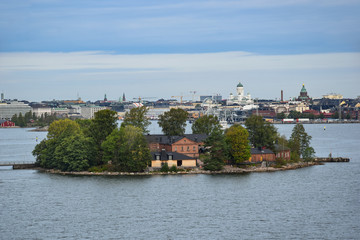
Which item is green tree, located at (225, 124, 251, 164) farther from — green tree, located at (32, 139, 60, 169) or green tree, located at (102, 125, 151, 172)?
green tree, located at (32, 139, 60, 169)

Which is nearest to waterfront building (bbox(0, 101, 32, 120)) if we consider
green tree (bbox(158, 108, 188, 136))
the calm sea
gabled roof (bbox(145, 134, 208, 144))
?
green tree (bbox(158, 108, 188, 136))

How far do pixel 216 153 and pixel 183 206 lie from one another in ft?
40.6

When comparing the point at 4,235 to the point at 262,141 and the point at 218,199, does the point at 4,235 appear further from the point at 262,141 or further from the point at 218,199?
the point at 262,141

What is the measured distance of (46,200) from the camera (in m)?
32.2

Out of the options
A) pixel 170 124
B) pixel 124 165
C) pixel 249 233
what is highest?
pixel 170 124

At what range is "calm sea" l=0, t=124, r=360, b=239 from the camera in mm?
25016

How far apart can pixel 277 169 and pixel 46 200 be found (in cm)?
1737

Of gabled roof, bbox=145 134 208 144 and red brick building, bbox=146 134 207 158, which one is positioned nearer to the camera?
red brick building, bbox=146 134 207 158

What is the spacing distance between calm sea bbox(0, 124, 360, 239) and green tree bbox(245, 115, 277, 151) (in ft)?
18.4

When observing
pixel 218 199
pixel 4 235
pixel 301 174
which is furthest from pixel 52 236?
pixel 301 174

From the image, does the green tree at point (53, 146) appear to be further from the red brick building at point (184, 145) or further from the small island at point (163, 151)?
the red brick building at point (184, 145)

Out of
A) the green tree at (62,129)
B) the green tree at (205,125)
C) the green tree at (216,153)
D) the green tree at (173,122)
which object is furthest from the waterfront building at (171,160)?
the green tree at (205,125)

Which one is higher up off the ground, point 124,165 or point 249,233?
point 124,165

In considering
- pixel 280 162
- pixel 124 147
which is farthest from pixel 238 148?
pixel 124 147
